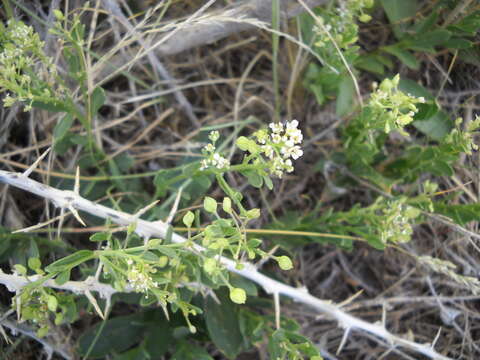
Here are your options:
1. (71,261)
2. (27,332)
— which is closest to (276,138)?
(71,261)

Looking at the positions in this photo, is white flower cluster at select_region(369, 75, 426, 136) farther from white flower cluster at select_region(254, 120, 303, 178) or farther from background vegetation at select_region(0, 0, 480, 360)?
white flower cluster at select_region(254, 120, 303, 178)

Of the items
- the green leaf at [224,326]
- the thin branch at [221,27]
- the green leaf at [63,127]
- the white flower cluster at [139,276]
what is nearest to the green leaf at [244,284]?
the green leaf at [224,326]

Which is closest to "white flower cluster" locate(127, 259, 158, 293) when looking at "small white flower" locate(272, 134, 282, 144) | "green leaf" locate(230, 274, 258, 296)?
"small white flower" locate(272, 134, 282, 144)

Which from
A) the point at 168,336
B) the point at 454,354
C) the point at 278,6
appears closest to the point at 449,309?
the point at 454,354

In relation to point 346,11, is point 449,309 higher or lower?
lower

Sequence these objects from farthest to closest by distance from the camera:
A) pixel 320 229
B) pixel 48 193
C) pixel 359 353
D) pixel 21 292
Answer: pixel 359 353, pixel 320 229, pixel 48 193, pixel 21 292

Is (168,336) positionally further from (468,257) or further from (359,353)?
(468,257)
